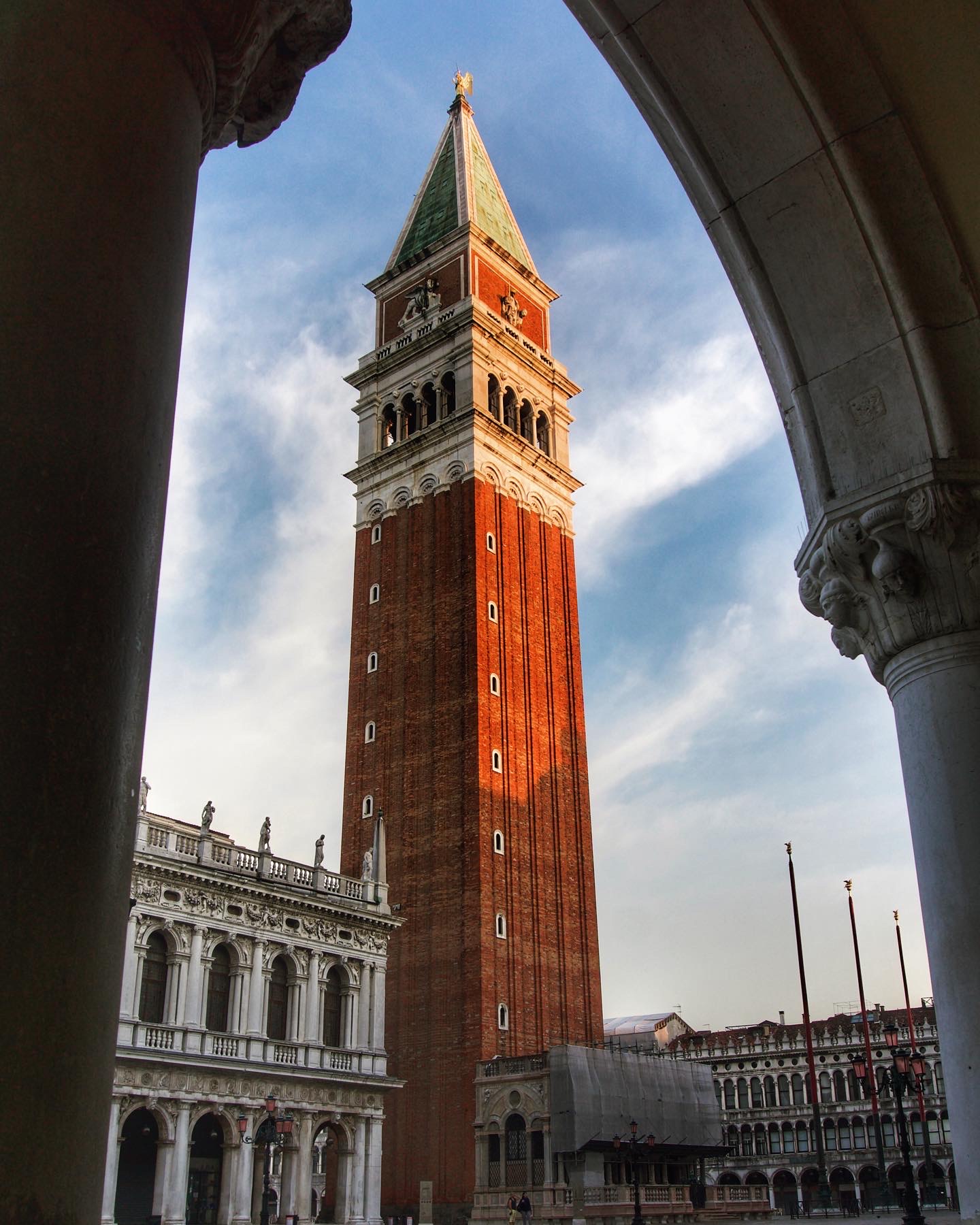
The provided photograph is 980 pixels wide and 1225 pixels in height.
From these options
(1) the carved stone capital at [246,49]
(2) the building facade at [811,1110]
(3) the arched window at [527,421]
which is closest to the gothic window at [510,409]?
(3) the arched window at [527,421]

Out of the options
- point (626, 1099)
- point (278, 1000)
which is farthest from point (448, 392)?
point (626, 1099)

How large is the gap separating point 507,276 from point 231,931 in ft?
114

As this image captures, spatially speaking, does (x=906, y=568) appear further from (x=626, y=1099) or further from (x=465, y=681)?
(x=465, y=681)

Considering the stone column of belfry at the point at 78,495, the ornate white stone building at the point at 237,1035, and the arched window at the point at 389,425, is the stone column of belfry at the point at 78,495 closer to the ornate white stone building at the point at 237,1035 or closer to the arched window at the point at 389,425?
the ornate white stone building at the point at 237,1035

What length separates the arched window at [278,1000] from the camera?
105 feet

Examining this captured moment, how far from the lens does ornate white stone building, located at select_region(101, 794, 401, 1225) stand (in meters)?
28.2

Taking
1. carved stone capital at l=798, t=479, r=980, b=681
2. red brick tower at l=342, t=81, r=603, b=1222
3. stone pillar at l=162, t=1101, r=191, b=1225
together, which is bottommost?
stone pillar at l=162, t=1101, r=191, b=1225

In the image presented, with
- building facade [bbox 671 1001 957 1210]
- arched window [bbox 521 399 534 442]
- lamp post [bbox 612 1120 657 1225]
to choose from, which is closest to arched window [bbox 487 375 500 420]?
arched window [bbox 521 399 534 442]

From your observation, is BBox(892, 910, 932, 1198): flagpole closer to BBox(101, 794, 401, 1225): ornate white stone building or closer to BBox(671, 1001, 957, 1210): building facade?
BBox(671, 1001, 957, 1210): building facade

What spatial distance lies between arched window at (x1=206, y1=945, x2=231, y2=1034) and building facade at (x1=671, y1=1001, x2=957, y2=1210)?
3891 cm

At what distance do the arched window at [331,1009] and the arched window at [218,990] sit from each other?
342 centimetres

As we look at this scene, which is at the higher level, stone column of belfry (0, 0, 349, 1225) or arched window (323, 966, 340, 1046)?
arched window (323, 966, 340, 1046)

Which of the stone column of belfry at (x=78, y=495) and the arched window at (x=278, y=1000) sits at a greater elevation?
the arched window at (x=278, y=1000)

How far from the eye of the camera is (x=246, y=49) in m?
3.14
